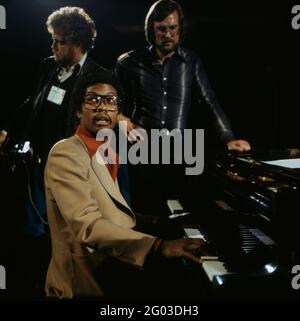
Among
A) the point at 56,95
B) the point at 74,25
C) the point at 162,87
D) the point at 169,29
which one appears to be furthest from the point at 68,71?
the point at 169,29

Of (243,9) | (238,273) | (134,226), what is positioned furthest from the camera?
(243,9)

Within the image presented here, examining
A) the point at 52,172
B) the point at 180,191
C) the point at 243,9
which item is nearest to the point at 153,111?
the point at 180,191

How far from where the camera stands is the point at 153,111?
10.7ft

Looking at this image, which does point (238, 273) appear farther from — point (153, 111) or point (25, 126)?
point (25, 126)

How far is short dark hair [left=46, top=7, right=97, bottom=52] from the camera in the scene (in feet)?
10.7

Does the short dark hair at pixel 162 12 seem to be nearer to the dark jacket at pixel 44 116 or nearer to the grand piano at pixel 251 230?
the dark jacket at pixel 44 116

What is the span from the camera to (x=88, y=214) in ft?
5.61

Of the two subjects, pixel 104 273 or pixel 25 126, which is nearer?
pixel 104 273

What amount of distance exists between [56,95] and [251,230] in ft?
6.26

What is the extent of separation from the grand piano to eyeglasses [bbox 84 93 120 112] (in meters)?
0.69

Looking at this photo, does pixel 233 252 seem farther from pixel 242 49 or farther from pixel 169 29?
pixel 242 49

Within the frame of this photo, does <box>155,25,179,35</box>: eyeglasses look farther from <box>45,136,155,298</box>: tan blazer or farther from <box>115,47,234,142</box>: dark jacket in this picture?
<box>45,136,155,298</box>: tan blazer

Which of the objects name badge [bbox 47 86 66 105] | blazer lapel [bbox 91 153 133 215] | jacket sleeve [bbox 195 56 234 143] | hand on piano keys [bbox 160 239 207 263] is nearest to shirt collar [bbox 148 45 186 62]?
jacket sleeve [bbox 195 56 234 143]

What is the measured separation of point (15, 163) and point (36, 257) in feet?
2.79
